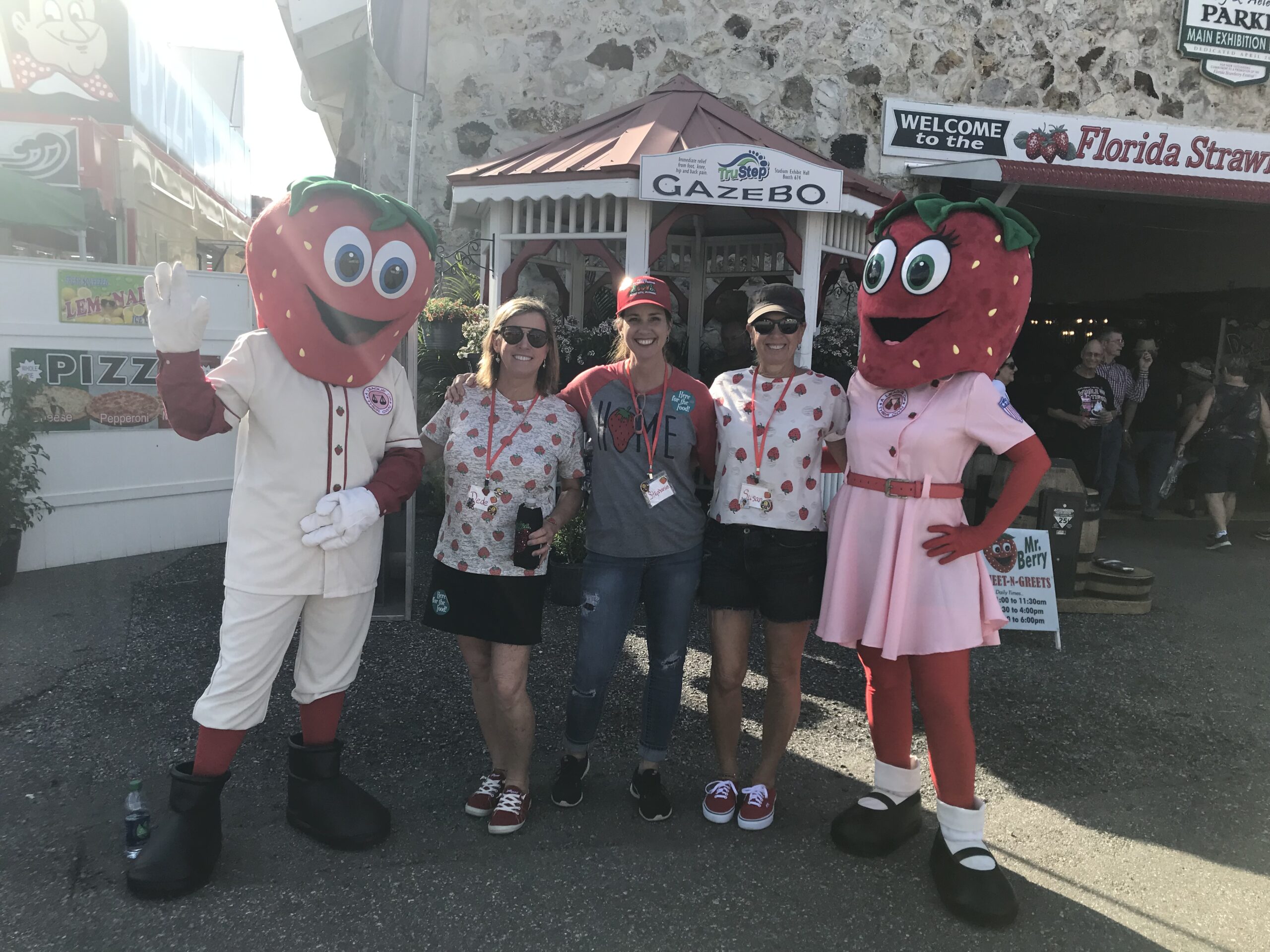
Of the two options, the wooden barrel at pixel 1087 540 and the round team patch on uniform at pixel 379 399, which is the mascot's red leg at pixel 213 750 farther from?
the wooden barrel at pixel 1087 540

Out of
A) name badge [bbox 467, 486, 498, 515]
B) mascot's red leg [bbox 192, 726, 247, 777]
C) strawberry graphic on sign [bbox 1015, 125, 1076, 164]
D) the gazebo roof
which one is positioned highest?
strawberry graphic on sign [bbox 1015, 125, 1076, 164]

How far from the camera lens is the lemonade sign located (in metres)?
6.01

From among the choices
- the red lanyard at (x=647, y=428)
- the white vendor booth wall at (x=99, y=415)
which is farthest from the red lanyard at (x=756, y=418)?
the white vendor booth wall at (x=99, y=415)

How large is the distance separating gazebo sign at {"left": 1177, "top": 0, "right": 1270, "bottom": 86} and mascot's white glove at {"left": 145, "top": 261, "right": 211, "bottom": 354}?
31.6 feet

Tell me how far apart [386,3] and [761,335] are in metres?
2.82

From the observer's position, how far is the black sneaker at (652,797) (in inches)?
125

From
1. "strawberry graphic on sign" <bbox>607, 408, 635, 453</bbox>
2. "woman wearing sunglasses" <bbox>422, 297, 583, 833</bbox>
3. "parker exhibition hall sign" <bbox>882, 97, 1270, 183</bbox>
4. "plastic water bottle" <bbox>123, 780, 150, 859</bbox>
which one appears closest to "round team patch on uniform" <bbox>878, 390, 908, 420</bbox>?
"strawberry graphic on sign" <bbox>607, 408, 635, 453</bbox>

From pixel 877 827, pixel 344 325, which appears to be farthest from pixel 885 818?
pixel 344 325

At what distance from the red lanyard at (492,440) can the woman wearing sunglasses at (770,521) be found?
2.27 feet

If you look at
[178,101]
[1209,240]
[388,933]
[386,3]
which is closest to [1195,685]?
[388,933]

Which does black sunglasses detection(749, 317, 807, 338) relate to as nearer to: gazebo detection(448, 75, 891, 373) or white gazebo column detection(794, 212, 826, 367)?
gazebo detection(448, 75, 891, 373)

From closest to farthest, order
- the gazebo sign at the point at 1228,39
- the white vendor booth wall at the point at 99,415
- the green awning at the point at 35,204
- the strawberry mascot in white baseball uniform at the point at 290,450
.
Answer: the strawberry mascot in white baseball uniform at the point at 290,450
the white vendor booth wall at the point at 99,415
the green awning at the point at 35,204
the gazebo sign at the point at 1228,39

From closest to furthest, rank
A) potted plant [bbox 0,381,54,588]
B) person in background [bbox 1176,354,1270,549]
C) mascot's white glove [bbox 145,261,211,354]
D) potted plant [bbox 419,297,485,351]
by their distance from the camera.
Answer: mascot's white glove [bbox 145,261,211,354]
potted plant [bbox 0,381,54,588]
potted plant [bbox 419,297,485,351]
person in background [bbox 1176,354,1270,549]

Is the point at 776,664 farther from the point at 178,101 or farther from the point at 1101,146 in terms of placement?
the point at 178,101
